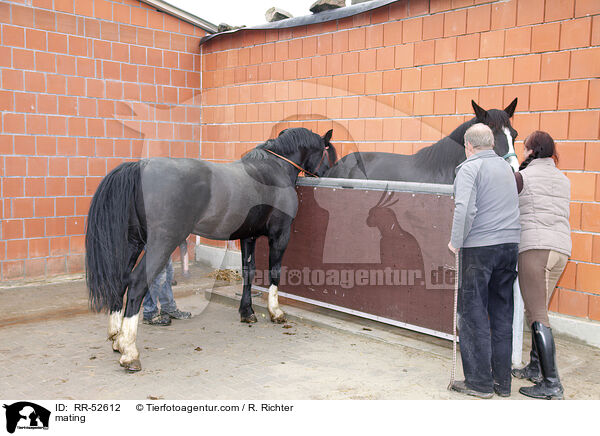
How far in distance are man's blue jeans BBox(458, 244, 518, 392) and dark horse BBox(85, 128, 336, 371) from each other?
6.22ft

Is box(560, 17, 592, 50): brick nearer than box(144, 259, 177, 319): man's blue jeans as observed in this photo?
Yes

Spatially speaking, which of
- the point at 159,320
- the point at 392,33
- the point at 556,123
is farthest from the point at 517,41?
the point at 159,320

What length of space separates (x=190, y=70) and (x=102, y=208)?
4685 mm

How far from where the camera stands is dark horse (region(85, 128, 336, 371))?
367 cm

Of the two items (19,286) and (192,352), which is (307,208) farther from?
(19,286)

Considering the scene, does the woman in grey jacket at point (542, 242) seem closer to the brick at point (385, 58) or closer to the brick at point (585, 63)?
the brick at point (585, 63)

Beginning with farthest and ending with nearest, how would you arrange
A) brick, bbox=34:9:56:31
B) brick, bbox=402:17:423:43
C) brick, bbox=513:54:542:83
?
1. brick, bbox=34:9:56:31
2. brick, bbox=402:17:423:43
3. brick, bbox=513:54:542:83

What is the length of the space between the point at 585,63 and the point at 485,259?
2.26 meters

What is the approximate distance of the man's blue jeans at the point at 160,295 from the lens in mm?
4764

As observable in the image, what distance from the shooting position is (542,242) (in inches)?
127

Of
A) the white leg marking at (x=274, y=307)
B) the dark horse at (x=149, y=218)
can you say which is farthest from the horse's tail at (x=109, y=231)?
the white leg marking at (x=274, y=307)

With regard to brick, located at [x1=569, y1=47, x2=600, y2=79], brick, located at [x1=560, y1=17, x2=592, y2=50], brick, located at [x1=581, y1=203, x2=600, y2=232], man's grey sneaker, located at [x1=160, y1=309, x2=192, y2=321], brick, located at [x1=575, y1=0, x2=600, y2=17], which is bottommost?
man's grey sneaker, located at [x1=160, y1=309, x2=192, y2=321]

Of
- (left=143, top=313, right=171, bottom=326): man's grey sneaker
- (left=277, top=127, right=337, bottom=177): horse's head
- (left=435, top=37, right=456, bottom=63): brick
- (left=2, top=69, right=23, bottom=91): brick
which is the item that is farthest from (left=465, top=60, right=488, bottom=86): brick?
(left=2, top=69, right=23, bottom=91): brick

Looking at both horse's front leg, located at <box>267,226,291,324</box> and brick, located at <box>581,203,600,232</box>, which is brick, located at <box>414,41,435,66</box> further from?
horse's front leg, located at <box>267,226,291,324</box>
